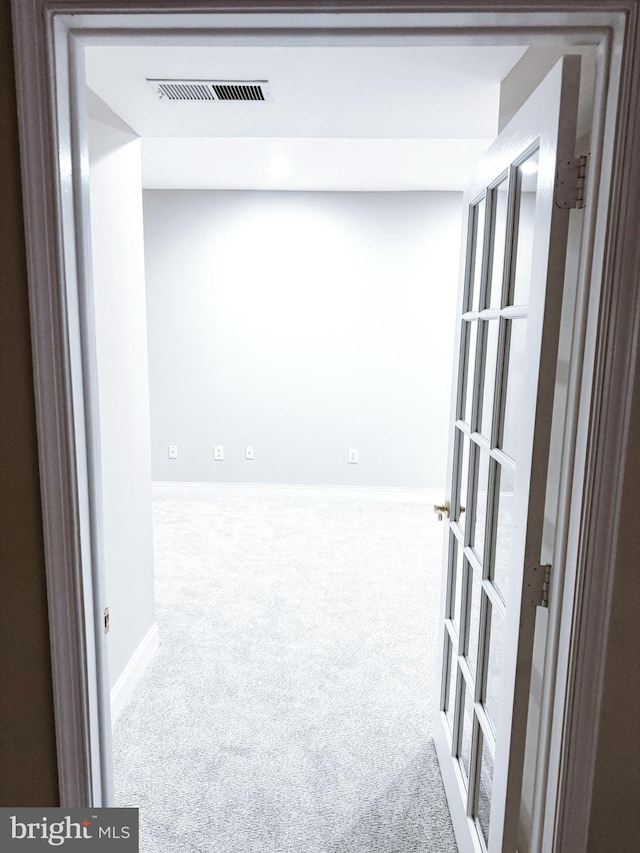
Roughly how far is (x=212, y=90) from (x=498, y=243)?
108 cm

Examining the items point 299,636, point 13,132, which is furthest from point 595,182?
point 299,636

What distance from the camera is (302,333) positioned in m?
4.98

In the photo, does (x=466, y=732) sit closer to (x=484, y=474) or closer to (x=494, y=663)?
(x=494, y=663)

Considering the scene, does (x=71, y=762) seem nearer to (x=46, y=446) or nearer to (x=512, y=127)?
(x=46, y=446)

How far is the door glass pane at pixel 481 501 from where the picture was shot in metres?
1.57

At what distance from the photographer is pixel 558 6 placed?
3.08 feet

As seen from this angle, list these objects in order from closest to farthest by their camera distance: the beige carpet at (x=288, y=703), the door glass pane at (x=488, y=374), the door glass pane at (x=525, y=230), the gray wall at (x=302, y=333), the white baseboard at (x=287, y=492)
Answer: the door glass pane at (x=525, y=230)
the door glass pane at (x=488, y=374)
the beige carpet at (x=288, y=703)
the gray wall at (x=302, y=333)
the white baseboard at (x=287, y=492)

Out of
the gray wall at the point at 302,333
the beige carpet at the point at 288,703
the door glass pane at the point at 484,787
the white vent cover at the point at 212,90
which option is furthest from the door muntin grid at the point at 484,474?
the gray wall at the point at 302,333

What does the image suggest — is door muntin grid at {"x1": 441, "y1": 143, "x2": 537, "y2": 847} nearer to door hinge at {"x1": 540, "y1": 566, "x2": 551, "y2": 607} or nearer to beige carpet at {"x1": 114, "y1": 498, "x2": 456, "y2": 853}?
door hinge at {"x1": 540, "y1": 566, "x2": 551, "y2": 607}

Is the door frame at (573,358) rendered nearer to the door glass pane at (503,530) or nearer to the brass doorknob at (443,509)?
the door glass pane at (503,530)

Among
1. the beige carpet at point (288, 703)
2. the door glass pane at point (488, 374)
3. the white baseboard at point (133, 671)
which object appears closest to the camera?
the door glass pane at point (488, 374)

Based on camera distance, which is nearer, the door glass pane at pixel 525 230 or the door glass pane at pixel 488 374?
the door glass pane at pixel 525 230

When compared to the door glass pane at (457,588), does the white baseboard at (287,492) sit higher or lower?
lower

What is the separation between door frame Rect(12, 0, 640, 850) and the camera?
3.15 feet
